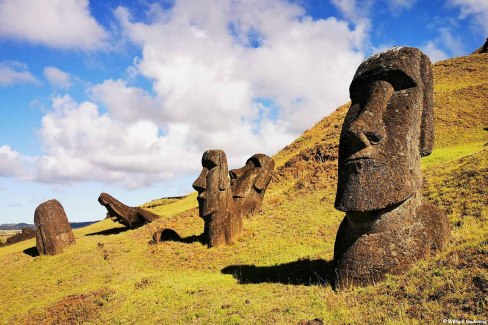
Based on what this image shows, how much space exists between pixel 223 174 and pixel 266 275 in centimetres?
719

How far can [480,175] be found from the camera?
14.4 m

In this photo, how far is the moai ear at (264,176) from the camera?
75.2 feet

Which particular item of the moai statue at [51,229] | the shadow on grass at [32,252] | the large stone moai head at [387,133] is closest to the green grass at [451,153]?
the large stone moai head at [387,133]

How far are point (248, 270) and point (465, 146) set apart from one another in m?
22.4

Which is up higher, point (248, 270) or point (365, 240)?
point (365, 240)

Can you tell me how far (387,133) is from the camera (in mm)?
8312

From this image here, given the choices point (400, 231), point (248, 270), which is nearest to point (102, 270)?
point (248, 270)

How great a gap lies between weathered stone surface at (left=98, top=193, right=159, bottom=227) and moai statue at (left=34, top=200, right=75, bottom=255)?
3.04 metres

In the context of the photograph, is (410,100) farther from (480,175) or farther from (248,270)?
(480,175)

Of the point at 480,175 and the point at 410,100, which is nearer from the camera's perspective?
the point at 410,100

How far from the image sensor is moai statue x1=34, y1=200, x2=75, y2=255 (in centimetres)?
2108

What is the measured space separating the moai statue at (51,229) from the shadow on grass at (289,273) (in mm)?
12965

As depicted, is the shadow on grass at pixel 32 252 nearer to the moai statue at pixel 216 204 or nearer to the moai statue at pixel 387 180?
the moai statue at pixel 216 204

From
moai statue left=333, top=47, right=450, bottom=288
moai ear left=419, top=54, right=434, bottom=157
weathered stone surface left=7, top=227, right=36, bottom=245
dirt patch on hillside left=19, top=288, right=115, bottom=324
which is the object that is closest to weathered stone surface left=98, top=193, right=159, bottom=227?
weathered stone surface left=7, top=227, right=36, bottom=245
